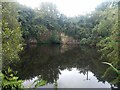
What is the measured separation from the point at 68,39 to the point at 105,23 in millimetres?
11692

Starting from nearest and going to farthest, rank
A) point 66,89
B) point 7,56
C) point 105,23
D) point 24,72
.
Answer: point 7,56
point 66,89
point 24,72
point 105,23

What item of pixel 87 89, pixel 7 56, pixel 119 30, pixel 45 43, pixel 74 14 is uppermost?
pixel 74 14

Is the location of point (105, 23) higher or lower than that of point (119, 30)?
higher

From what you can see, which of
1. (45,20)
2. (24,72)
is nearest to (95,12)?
(45,20)

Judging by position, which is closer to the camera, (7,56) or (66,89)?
(7,56)

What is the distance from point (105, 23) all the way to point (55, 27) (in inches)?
413

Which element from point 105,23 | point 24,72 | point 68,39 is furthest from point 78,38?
point 24,72

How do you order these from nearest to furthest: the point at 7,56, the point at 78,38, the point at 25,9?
the point at 7,56 → the point at 25,9 → the point at 78,38

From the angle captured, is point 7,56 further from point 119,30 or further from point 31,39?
point 31,39

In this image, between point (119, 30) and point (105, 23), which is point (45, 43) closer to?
point (105, 23)

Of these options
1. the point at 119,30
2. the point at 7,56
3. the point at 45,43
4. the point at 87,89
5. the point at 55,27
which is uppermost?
the point at 55,27

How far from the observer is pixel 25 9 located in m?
23.3

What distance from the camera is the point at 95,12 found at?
82.4 feet

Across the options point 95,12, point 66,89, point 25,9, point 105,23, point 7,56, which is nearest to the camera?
point 7,56
